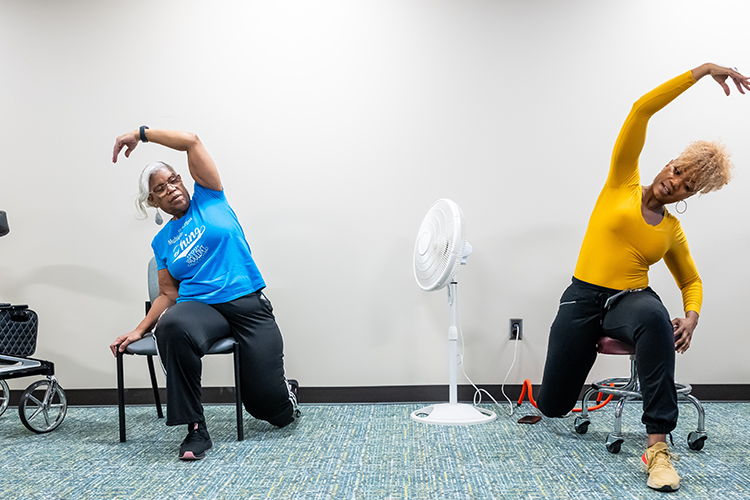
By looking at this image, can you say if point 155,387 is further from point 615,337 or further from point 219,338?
point 615,337

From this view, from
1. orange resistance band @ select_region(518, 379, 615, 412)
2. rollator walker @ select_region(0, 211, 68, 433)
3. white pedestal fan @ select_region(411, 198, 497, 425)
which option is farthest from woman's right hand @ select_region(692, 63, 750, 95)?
rollator walker @ select_region(0, 211, 68, 433)

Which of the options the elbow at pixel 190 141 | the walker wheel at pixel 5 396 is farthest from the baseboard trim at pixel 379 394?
the elbow at pixel 190 141

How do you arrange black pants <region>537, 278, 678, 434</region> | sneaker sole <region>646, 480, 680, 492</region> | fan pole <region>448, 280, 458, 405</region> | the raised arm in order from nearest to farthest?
sneaker sole <region>646, 480, 680, 492</region> < black pants <region>537, 278, 678, 434</region> < the raised arm < fan pole <region>448, 280, 458, 405</region>

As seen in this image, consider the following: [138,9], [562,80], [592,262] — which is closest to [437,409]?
[592,262]

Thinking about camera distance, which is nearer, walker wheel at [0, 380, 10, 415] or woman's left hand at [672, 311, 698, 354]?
woman's left hand at [672, 311, 698, 354]

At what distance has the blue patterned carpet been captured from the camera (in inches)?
61.4

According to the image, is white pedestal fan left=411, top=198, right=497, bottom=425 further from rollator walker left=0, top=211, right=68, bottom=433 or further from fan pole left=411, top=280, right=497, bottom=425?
rollator walker left=0, top=211, right=68, bottom=433

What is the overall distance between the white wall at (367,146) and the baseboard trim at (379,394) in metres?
0.04

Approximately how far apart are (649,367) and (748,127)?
1.72 metres

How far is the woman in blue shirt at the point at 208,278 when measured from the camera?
2.04m

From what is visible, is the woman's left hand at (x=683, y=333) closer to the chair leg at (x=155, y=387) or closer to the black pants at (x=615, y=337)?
the black pants at (x=615, y=337)

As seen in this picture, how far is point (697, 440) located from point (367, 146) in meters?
1.87

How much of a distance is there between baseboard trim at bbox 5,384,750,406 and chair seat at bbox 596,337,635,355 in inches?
30.4

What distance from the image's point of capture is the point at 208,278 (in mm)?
2127
